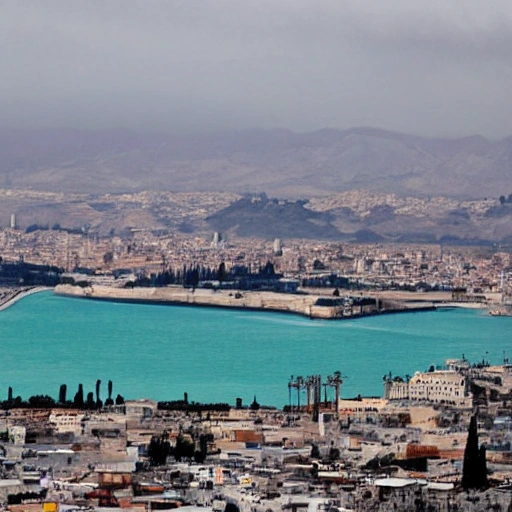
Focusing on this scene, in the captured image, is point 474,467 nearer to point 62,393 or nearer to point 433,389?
point 433,389

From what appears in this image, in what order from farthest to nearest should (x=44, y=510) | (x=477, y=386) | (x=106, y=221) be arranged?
(x=106, y=221) < (x=477, y=386) < (x=44, y=510)

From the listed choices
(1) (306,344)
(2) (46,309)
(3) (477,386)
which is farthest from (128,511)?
(2) (46,309)

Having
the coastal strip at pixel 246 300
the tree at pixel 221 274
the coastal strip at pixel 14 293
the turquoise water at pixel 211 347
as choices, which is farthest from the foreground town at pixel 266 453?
the tree at pixel 221 274

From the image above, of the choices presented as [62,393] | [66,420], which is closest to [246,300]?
[62,393]

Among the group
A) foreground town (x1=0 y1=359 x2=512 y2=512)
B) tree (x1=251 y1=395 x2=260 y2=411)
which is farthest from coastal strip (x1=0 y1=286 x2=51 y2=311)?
foreground town (x1=0 y1=359 x2=512 y2=512)

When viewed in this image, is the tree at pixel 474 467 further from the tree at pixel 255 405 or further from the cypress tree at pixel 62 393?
the cypress tree at pixel 62 393

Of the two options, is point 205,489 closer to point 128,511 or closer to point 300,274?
point 128,511
